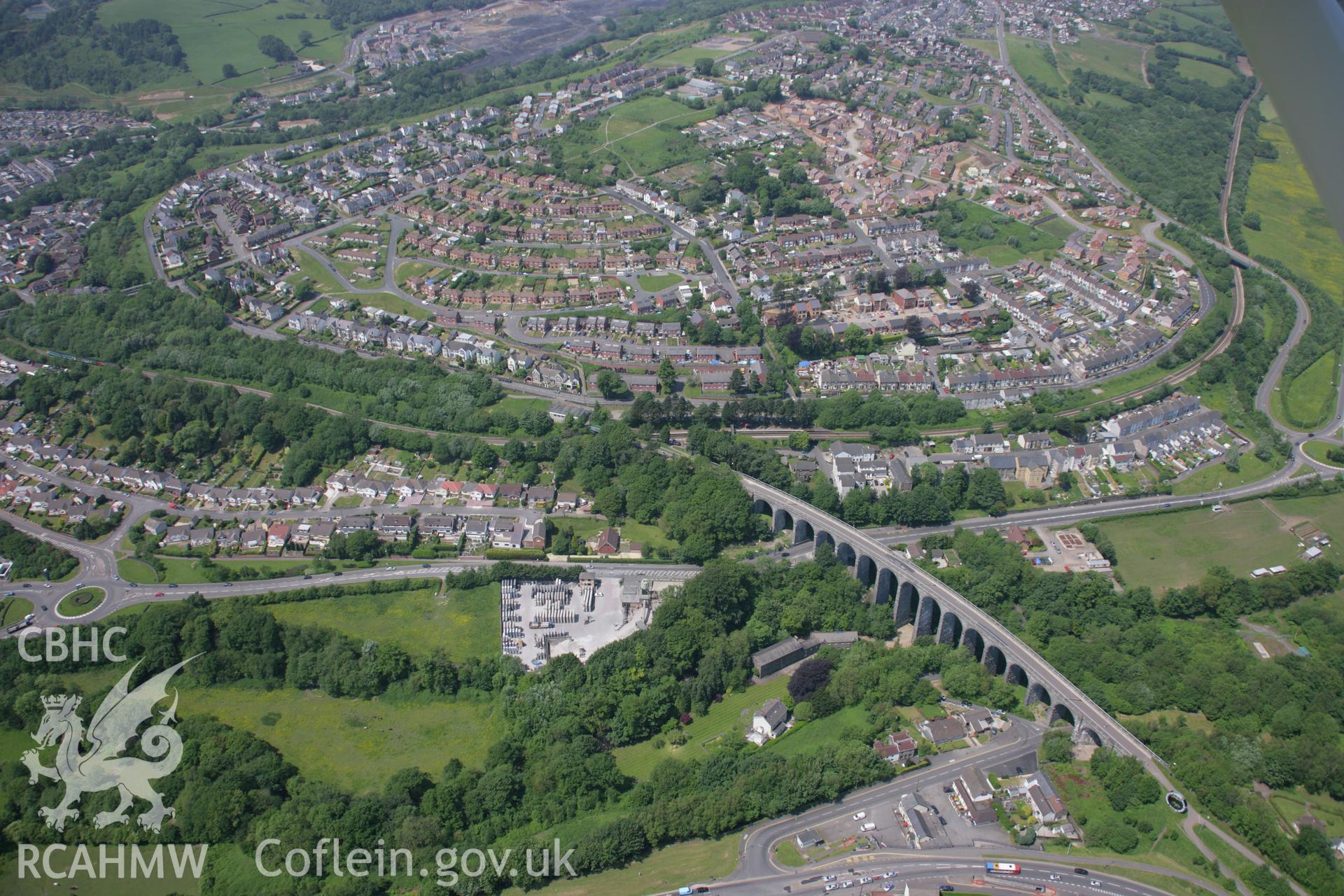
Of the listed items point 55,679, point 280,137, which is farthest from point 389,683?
point 280,137

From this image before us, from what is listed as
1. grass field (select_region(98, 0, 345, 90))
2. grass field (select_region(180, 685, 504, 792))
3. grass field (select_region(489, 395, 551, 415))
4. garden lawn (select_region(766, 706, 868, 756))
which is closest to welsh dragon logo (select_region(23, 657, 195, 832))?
grass field (select_region(180, 685, 504, 792))

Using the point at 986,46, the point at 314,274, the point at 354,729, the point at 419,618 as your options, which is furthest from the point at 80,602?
the point at 986,46

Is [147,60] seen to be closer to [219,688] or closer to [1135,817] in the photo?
[219,688]

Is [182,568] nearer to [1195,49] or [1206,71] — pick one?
[1206,71]

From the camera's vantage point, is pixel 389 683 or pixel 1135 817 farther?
pixel 389 683

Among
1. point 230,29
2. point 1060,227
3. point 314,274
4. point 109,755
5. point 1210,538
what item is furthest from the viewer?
point 230,29

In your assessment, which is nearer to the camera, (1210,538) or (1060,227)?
(1210,538)

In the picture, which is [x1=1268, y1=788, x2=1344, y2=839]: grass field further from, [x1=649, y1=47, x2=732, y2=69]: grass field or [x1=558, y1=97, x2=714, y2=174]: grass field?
[x1=649, y1=47, x2=732, y2=69]: grass field

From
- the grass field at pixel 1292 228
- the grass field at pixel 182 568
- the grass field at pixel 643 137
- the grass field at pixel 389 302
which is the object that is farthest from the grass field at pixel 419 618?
the grass field at pixel 1292 228
